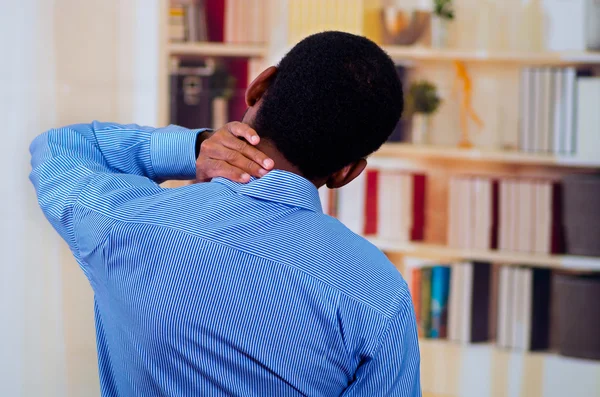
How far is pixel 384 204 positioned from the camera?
282cm

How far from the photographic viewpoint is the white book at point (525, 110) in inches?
104

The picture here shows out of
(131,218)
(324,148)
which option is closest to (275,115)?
(324,148)

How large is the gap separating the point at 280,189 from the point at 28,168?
97cm

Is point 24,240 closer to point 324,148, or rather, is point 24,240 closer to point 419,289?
point 324,148

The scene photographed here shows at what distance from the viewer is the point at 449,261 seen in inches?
114

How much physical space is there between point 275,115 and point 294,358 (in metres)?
0.27

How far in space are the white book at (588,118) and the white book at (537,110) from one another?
0.13 meters

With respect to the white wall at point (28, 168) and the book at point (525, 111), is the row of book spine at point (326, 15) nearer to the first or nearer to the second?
the book at point (525, 111)

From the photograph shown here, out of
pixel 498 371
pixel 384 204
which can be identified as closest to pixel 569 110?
pixel 384 204

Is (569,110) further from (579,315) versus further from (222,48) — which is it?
(222,48)

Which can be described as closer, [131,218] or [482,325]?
[131,218]

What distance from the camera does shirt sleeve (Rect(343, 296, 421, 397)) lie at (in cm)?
77

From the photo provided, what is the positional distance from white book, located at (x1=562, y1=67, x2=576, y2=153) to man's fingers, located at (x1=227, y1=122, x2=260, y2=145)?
206 centimetres

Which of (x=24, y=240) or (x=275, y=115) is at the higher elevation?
(x=275, y=115)
